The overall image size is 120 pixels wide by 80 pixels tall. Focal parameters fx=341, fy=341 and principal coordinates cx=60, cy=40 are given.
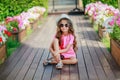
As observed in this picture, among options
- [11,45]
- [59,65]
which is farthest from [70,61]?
[11,45]

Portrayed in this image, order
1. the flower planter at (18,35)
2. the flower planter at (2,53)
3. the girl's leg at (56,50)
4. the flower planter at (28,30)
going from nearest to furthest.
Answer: the girl's leg at (56,50), the flower planter at (2,53), the flower planter at (18,35), the flower planter at (28,30)

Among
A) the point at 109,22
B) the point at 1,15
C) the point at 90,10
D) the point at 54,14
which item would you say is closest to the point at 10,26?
the point at 109,22

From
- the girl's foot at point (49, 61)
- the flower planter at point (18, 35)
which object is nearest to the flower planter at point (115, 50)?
the girl's foot at point (49, 61)

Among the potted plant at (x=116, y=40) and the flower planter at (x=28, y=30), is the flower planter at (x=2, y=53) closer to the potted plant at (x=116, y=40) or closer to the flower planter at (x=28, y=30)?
the potted plant at (x=116, y=40)

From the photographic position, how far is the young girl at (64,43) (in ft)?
18.5

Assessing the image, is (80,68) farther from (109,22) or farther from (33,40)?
(33,40)

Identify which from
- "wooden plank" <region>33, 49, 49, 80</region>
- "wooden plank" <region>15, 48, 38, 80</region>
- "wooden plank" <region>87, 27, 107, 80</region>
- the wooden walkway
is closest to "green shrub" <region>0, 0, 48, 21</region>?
the wooden walkway

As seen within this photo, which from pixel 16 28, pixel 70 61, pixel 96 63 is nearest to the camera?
pixel 70 61

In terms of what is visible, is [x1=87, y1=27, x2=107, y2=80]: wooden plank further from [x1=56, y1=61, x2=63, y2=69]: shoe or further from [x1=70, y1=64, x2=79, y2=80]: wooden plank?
[x1=56, y1=61, x2=63, y2=69]: shoe

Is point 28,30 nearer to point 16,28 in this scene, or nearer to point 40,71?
point 16,28

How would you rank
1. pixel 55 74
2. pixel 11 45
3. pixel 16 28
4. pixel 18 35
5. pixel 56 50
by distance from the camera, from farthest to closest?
1. pixel 16 28
2. pixel 18 35
3. pixel 11 45
4. pixel 56 50
5. pixel 55 74

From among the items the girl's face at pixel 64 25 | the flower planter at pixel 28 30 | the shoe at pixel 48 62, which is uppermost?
the girl's face at pixel 64 25

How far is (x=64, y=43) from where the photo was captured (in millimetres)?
5727

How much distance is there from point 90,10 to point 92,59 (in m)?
5.53
